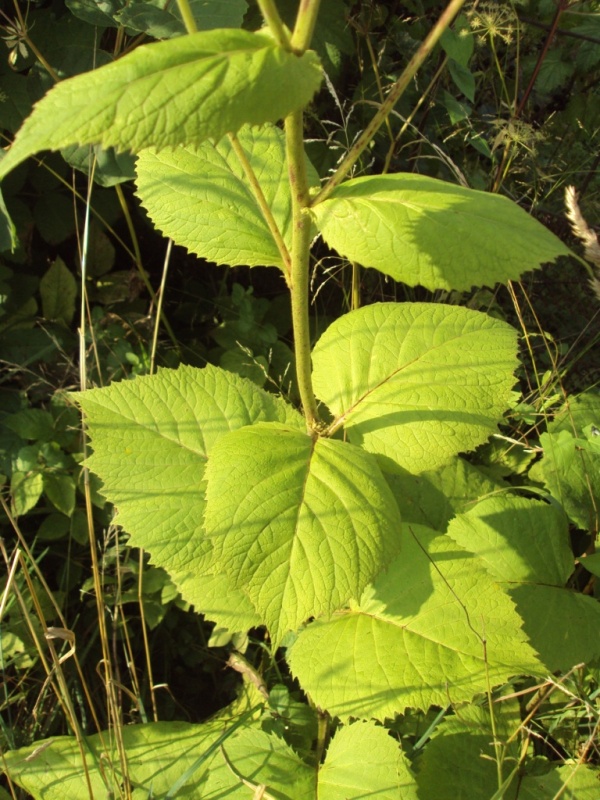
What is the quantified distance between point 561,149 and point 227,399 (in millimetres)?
2013

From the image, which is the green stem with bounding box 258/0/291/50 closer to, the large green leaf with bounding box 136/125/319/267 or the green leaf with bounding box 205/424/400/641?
the large green leaf with bounding box 136/125/319/267

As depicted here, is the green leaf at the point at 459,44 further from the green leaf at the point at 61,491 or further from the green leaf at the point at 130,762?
the green leaf at the point at 130,762

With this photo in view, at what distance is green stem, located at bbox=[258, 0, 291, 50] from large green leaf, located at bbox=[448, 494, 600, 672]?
1119mm

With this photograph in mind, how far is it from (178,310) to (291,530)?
4.72 feet

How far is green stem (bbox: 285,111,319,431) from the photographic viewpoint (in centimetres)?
88

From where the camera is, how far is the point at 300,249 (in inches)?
39.8

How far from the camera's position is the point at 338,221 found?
0.93 meters

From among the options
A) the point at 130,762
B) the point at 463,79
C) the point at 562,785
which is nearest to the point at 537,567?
the point at 562,785

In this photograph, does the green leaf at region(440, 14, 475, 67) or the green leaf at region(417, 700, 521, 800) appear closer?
the green leaf at region(417, 700, 521, 800)

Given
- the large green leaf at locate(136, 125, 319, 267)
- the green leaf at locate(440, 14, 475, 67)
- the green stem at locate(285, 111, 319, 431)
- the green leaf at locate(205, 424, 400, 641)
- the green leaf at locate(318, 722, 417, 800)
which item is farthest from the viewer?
the green leaf at locate(440, 14, 475, 67)

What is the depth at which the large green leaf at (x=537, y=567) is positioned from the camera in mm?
1558

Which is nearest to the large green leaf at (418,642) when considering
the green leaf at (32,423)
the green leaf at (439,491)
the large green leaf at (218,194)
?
the green leaf at (439,491)

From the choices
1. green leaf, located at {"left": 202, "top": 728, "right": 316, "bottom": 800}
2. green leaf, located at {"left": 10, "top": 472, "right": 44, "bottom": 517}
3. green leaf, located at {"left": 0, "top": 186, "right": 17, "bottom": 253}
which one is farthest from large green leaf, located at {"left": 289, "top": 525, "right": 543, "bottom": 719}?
green leaf, located at {"left": 0, "top": 186, "right": 17, "bottom": 253}

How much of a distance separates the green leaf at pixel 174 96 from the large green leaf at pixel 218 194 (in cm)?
50
